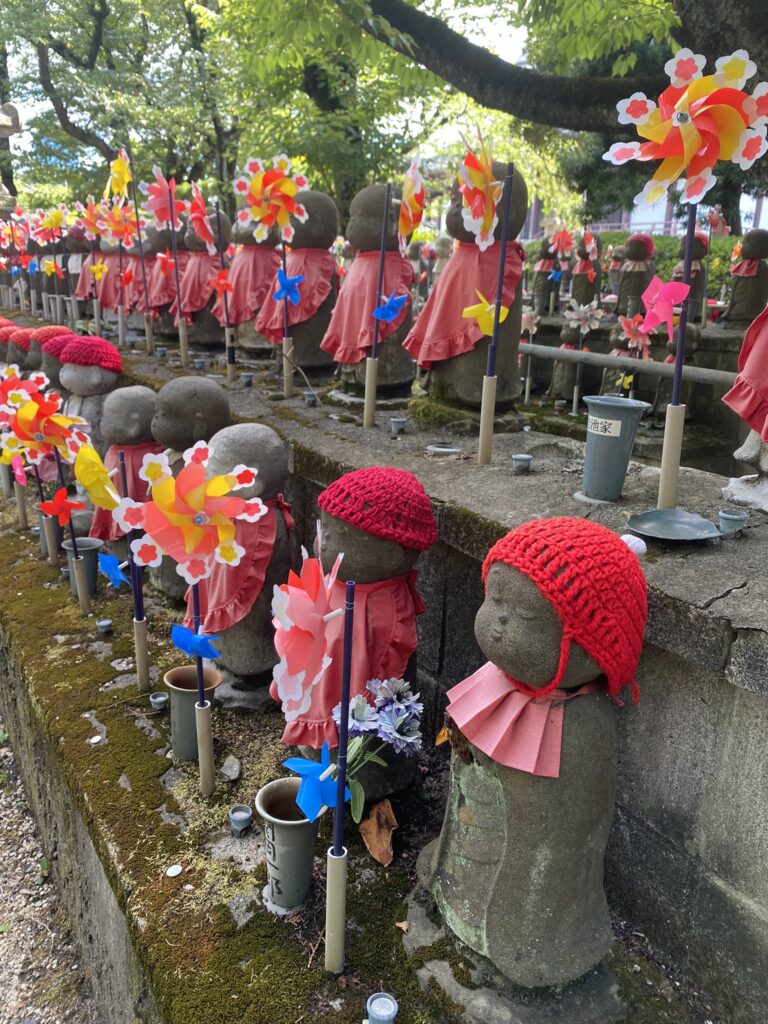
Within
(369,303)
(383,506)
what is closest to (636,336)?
(369,303)

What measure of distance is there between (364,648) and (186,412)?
69.0 inches

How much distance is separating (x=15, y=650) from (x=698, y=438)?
6118mm

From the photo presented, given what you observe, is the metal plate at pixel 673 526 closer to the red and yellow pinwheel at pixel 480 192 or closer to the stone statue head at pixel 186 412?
the red and yellow pinwheel at pixel 480 192

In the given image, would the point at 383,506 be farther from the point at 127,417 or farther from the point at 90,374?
the point at 90,374

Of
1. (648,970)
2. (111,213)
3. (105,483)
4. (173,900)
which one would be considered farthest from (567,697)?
(111,213)

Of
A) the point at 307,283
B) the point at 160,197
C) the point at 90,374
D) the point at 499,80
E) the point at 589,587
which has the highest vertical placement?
the point at 499,80

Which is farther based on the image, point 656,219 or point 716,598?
point 656,219

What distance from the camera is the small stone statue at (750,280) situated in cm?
729

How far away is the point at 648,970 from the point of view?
1.99 m

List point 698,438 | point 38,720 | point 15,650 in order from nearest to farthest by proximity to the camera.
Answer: point 38,720 < point 15,650 < point 698,438

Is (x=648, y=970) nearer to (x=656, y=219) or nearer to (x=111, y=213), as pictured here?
(x=111, y=213)

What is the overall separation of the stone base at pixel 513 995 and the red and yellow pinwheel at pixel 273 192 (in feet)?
13.1

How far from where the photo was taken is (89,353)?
4883 millimetres

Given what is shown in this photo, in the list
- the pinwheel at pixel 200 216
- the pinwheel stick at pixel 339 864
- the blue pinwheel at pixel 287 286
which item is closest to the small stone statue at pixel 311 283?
the blue pinwheel at pixel 287 286
